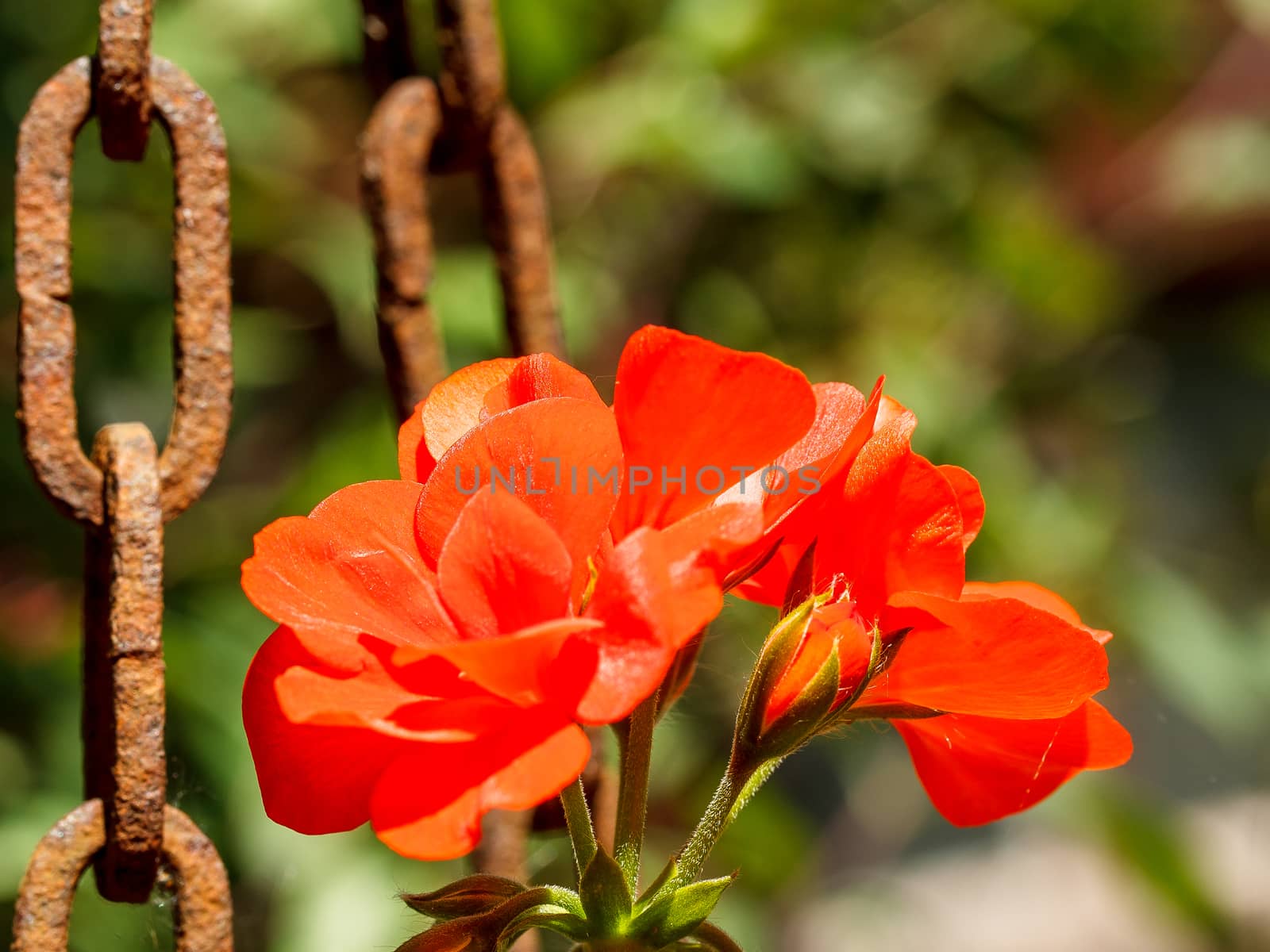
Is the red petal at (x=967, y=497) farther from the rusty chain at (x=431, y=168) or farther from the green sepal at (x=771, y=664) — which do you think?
the rusty chain at (x=431, y=168)

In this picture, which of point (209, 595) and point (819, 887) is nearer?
point (209, 595)

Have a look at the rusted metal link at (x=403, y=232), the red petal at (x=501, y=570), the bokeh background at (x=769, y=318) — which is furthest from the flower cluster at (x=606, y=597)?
the bokeh background at (x=769, y=318)

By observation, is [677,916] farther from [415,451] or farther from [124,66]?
[124,66]

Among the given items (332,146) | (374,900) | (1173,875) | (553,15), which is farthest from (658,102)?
(1173,875)

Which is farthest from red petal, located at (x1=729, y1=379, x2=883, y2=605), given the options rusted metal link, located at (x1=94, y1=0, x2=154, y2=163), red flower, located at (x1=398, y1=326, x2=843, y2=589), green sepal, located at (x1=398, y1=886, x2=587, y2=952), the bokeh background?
the bokeh background

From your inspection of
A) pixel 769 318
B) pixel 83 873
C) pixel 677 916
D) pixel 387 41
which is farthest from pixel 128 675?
pixel 769 318

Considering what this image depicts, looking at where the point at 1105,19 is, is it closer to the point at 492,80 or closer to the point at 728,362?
the point at 492,80
